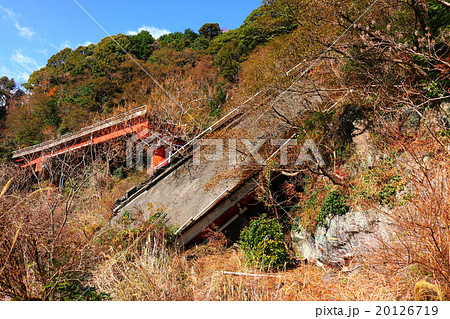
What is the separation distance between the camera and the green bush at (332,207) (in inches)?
265

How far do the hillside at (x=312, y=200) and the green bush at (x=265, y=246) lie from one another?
0.10ft

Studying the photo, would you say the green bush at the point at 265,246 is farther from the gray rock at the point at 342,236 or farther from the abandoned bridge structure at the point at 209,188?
Answer: the abandoned bridge structure at the point at 209,188

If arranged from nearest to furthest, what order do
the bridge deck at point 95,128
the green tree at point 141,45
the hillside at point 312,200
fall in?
the hillside at point 312,200 < the bridge deck at point 95,128 < the green tree at point 141,45

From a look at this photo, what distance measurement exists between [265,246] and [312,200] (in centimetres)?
235

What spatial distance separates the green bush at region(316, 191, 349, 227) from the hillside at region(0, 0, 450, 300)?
3 cm

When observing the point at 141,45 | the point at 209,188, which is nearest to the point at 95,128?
the point at 209,188

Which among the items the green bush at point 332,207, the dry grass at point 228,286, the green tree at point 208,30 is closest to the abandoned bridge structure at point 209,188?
the green bush at point 332,207

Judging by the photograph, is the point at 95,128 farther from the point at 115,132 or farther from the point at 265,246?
the point at 265,246

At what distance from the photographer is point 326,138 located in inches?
338

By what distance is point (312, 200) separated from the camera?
8414 millimetres

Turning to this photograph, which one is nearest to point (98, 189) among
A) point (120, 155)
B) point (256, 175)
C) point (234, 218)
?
point (120, 155)

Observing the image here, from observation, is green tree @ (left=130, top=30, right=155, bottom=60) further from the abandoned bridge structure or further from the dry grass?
the dry grass

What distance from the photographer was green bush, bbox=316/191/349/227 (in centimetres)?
672

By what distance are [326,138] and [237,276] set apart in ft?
16.8
